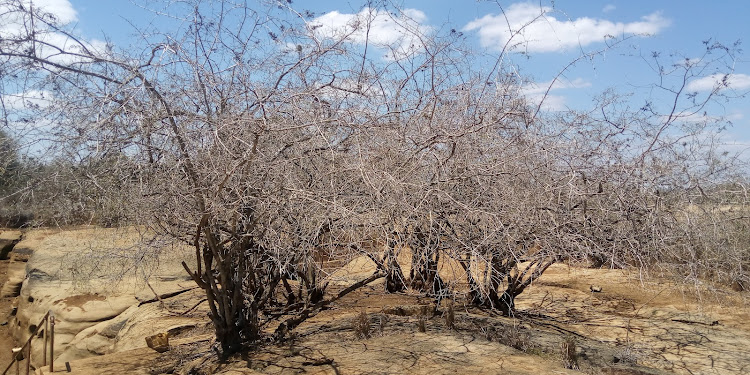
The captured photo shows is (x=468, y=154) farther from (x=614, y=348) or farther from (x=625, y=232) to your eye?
(x=614, y=348)

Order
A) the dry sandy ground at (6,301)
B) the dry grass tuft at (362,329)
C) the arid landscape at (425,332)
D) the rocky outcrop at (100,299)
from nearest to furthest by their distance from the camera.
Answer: the arid landscape at (425,332)
the dry grass tuft at (362,329)
the rocky outcrop at (100,299)
the dry sandy ground at (6,301)

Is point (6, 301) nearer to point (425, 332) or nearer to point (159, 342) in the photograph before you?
point (159, 342)

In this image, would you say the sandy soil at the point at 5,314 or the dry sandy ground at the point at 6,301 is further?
the dry sandy ground at the point at 6,301

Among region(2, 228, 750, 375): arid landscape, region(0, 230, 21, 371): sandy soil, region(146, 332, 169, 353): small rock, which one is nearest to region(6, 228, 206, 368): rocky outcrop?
region(2, 228, 750, 375): arid landscape

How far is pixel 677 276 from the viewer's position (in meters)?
6.83

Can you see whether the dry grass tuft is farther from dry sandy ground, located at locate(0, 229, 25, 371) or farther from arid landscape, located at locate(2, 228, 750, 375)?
dry sandy ground, located at locate(0, 229, 25, 371)

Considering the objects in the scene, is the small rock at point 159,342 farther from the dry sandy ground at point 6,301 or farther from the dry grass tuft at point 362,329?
the dry sandy ground at point 6,301

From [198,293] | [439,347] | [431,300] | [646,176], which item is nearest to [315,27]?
[439,347]

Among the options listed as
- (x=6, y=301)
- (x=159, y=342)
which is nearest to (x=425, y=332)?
(x=159, y=342)

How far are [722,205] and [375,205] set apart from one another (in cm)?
456

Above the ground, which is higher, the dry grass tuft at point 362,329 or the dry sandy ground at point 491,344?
→ the dry grass tuft at point 362,329

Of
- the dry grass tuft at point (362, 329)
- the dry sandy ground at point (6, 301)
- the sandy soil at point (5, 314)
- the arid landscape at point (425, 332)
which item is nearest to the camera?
the arid landscape at point (425, 332)

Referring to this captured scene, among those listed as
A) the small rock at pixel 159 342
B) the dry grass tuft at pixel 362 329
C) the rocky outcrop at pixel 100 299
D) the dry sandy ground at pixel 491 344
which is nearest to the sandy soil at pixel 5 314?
the rocky outcrop at pixel 100 299

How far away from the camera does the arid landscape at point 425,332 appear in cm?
599
